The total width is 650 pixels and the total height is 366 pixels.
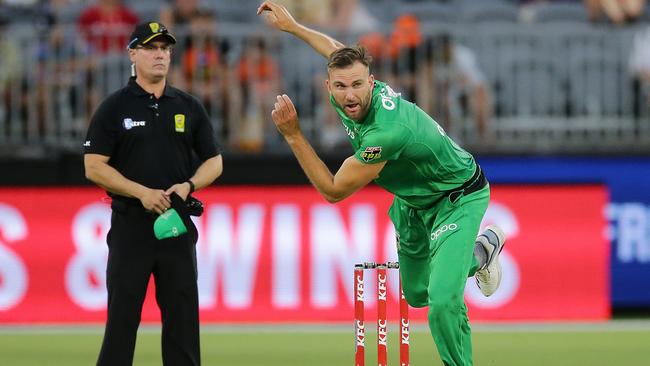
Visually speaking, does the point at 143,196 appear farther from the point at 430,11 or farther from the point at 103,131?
the point at 430,11

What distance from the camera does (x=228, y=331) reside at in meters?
13.5

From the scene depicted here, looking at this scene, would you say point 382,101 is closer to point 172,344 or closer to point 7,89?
point 172,344

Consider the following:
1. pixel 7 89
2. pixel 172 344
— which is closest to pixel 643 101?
pixel 7 89

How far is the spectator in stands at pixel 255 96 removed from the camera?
1432cm

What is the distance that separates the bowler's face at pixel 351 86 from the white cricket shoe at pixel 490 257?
65.6 inches

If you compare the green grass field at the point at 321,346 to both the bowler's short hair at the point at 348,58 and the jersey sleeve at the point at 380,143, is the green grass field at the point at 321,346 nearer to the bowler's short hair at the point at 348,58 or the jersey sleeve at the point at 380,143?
the jersey sleeve at the point at 380,143

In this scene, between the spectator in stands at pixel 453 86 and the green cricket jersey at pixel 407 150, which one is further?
the spectator in stands at pixel 453 86

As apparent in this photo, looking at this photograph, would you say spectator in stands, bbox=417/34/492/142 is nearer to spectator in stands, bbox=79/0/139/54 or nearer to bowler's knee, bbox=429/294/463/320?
spectator in stands, bbox=79/0/139/54

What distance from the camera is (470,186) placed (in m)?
8.50

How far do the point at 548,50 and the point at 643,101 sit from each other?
1.22 m

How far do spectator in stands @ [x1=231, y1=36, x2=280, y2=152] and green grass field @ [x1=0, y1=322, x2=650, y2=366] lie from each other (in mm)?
2113

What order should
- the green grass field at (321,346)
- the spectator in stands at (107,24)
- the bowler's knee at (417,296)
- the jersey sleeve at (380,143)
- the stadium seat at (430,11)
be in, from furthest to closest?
the stadium seat at (430,11) < the spectator in stands at (107,24) < the green grass field at (321,346) < the bowler's knee at (417,296) < the jersey sleeve at (380,143)

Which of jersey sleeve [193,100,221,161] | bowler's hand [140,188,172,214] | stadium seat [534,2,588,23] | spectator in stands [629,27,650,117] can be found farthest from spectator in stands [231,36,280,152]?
bowler's hand [140,188,172,214]

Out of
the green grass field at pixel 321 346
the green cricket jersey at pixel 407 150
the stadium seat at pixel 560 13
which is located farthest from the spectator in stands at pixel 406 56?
the green cricket jersey at pixel 407 150
